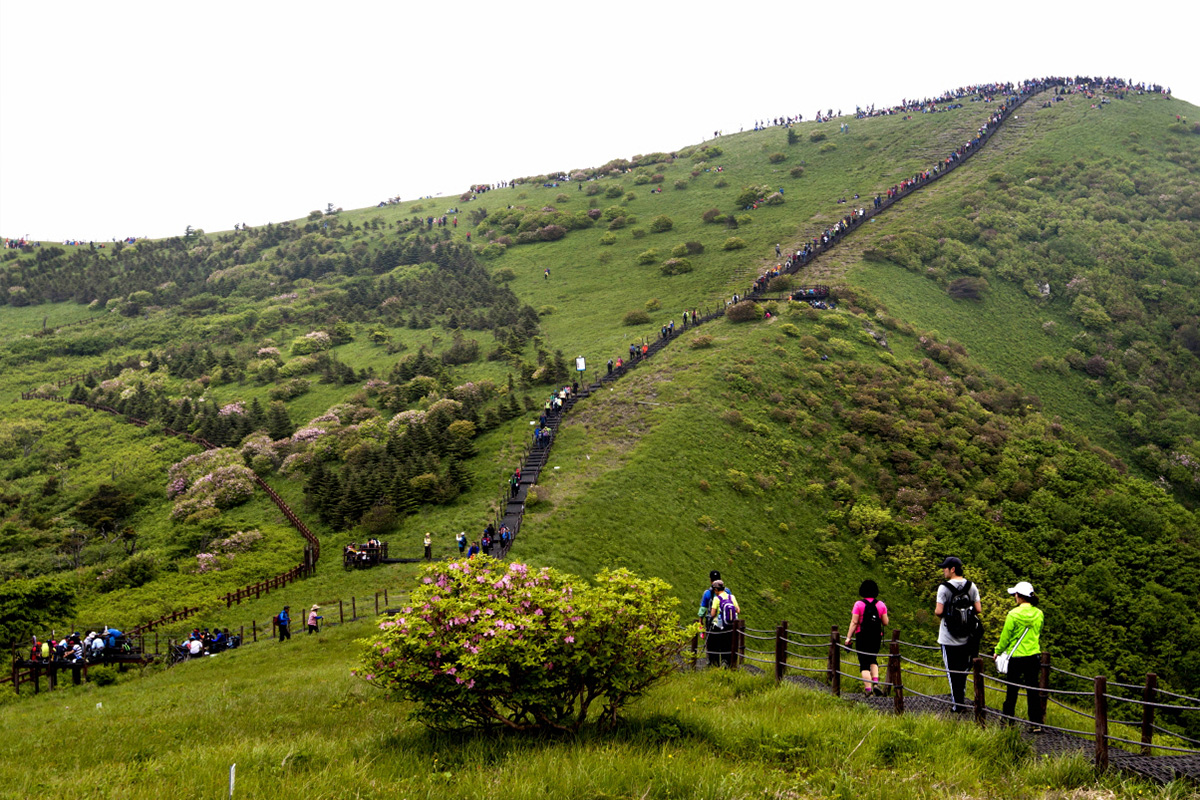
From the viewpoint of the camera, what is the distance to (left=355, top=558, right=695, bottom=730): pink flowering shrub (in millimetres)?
8391

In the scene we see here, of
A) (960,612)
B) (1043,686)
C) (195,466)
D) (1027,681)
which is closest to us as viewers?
(1043,686)

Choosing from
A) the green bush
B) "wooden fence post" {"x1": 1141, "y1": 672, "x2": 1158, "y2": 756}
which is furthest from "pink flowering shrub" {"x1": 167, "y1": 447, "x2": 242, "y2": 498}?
the green bush

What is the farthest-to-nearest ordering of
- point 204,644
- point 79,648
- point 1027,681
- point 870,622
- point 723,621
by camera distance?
1. point 204,644
2. point 79,648
3. point 723,621
4. point 870,622
5. point 1027,681

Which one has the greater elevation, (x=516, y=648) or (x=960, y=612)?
(x=516, y=648)

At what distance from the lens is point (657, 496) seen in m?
34.9

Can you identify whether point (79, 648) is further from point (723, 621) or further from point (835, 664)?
point (835, 664)

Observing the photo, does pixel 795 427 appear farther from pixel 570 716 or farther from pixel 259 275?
pixel 259 275

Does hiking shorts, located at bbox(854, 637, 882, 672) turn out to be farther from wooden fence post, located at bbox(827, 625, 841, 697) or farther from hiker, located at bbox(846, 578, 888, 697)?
wooden fence post, located at bbox(827, 625, 841, 697)

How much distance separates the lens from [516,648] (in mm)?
8469

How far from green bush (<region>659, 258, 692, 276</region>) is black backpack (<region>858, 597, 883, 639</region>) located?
69444 millimetres

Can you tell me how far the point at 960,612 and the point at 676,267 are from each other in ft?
233

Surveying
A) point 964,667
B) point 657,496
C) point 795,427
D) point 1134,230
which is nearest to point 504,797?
point 964,667

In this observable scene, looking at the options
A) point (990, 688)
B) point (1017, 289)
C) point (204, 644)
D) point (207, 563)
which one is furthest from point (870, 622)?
point (1017, 289)

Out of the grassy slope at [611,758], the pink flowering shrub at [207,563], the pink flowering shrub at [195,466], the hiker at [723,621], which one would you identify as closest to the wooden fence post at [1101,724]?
the grassy slope at [611,758]
